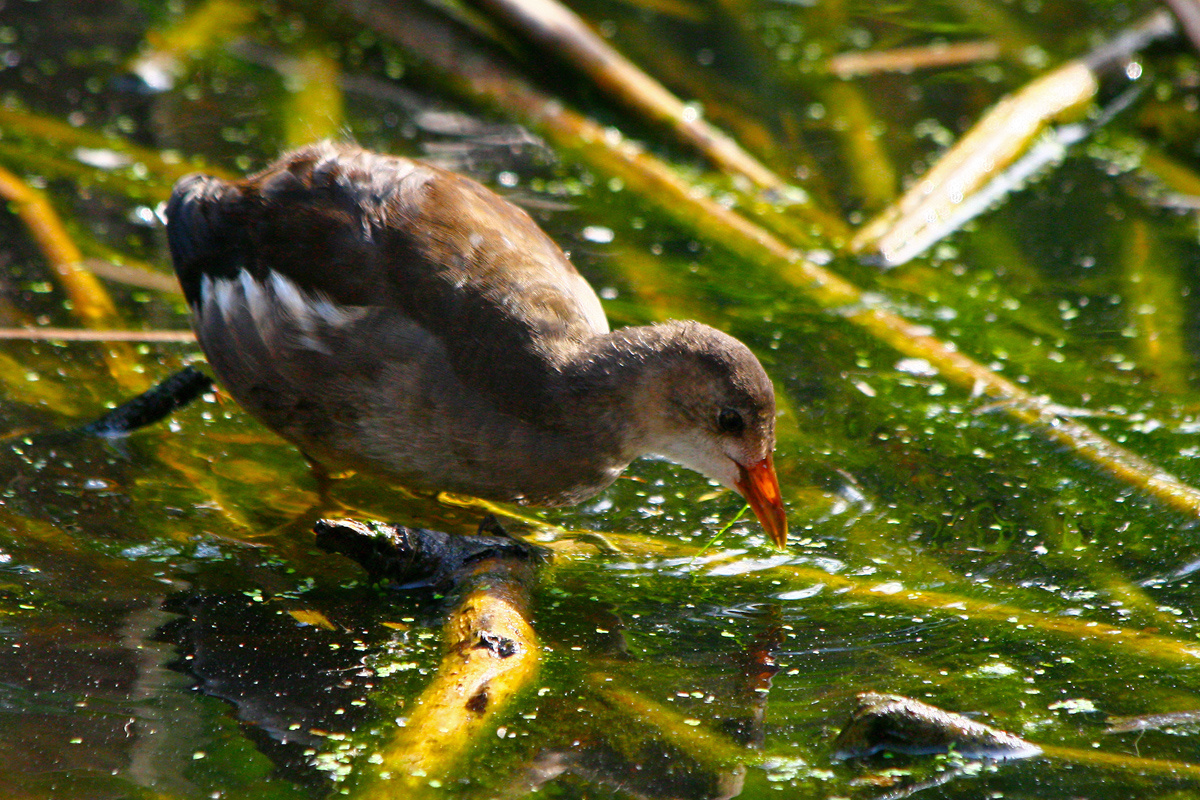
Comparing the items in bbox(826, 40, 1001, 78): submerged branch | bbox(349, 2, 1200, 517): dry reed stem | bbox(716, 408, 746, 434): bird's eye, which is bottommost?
bbox(716, 408, 746, 434): bird's eye

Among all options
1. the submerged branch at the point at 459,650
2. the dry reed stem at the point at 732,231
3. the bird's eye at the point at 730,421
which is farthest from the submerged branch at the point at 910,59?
the submerged branch at the point at 459,650

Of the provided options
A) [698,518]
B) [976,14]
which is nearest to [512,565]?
[698,518]

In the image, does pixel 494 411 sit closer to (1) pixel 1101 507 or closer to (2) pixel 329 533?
(2) pixel 329 533

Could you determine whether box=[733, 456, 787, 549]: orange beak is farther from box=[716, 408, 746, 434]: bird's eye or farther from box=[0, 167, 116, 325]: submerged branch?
box=[0, 167, 116, 325]: submerged branch

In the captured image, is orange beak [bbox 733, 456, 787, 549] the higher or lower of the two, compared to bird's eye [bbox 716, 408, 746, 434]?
lower

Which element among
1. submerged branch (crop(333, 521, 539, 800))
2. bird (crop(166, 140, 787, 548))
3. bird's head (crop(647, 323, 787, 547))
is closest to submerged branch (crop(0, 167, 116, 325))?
bird (crop(166, 140, 787, 548))

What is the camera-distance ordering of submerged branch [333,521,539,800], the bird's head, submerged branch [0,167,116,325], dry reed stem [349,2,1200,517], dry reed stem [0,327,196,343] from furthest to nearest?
submerged branch [0,167,116,325] < dry reed stem [0,327,196,343] < dry reed stem [349,2,1200,517] < the bird's head < submerged branch [333,521,539,800]
